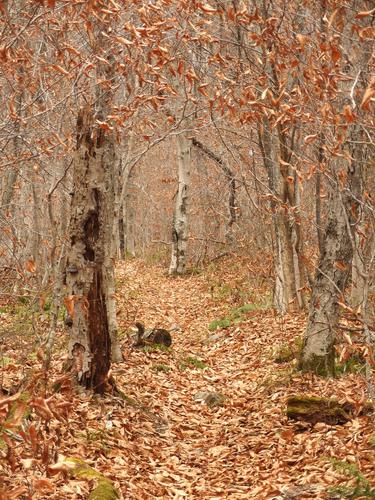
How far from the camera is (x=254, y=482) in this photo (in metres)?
5.88

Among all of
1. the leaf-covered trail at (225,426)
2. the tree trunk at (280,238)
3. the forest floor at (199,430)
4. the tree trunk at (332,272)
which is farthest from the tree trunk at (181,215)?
the tree trunk at (332,272)

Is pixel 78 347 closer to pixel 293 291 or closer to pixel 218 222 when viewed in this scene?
pixel 293 291

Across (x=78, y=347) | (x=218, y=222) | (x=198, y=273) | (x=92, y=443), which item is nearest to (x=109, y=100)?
(x=78, y=347)

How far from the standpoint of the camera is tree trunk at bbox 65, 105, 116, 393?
718 centimetres

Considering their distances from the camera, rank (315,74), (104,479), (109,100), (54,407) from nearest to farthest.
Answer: (54,407), (104,479), (315,74), (109,100)

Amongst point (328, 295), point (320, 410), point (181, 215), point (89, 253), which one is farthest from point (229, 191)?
point (320, 410)

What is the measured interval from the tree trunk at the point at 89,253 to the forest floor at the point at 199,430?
1.36 feet

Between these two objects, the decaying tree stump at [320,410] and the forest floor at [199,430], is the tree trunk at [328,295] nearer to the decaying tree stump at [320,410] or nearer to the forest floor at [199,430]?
the forest floor at [199,430]

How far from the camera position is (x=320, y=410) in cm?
679

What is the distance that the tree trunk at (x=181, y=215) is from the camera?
19.0 m

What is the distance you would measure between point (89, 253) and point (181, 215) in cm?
1252

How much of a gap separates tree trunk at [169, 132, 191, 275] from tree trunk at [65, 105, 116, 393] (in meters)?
11.8

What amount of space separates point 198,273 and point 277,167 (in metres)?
8.49

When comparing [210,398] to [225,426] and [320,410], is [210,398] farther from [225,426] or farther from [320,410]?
[320,410]
